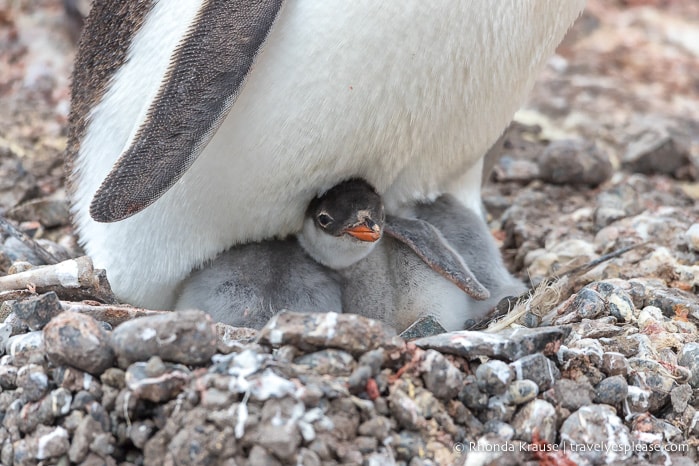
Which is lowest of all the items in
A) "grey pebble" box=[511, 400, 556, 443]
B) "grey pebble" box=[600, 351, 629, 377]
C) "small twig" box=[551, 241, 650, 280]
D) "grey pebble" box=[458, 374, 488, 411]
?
"small twig" box=[551, 241, 650, 280]

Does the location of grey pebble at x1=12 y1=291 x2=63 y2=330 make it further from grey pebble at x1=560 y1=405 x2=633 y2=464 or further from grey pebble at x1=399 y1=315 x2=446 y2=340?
grey pebble at x1=560 y1=405 x2=633 y2=464

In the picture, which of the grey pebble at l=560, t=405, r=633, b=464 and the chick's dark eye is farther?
the chick's dark eye

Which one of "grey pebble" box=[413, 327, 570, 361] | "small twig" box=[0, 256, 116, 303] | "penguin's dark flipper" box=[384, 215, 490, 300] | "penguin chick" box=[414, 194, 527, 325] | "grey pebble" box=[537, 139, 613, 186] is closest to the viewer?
"grey pebble" box=[413, 327, 570, 361]

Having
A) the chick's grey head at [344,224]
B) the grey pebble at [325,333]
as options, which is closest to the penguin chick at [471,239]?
the chick's grey head at [344,224]

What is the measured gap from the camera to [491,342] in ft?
5.97

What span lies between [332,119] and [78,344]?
2.73ft

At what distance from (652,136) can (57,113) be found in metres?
2.72

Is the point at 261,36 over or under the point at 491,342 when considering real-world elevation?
over

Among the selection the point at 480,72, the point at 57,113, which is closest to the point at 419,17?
the point at 480,72

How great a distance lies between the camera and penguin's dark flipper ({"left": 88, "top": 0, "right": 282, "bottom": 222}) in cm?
200

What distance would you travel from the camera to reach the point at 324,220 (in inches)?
93.2

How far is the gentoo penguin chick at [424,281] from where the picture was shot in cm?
244

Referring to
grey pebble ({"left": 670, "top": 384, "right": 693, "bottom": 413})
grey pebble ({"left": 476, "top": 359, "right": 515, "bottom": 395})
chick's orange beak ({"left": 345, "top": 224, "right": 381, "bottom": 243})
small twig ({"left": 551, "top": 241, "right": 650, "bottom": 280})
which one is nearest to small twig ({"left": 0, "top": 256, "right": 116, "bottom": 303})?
chick's orange beak ({"left": 345, "top": 224, "right": 381, "bottom": 243})

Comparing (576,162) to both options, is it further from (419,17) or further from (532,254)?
(419,17)
